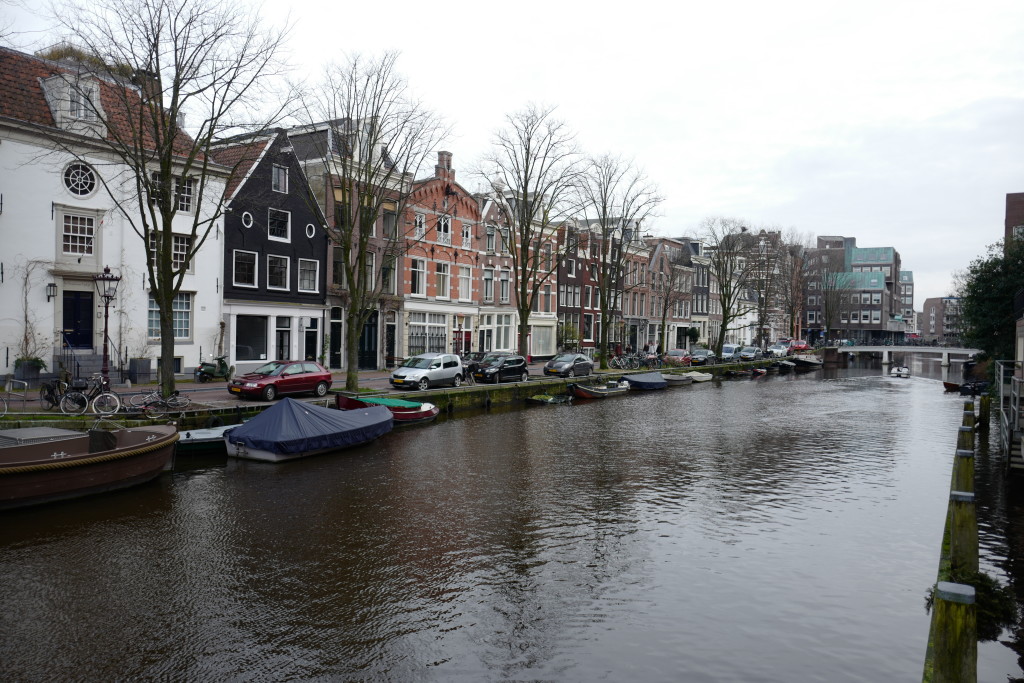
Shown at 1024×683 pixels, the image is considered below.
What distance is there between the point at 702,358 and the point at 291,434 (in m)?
48.2

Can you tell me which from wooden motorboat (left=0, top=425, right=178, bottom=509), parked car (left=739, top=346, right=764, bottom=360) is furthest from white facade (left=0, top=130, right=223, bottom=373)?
parked car (left=739, top=346, right=764, bottom=360)

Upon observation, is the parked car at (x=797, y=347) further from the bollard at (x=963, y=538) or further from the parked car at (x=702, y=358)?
the bollard at (x=963, y=538)

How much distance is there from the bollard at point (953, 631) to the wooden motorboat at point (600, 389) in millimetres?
33109

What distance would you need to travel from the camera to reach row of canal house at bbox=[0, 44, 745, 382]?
26078 mm

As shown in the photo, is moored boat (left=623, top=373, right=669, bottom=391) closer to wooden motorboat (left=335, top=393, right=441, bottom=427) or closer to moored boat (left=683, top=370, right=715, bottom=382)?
moored boat (left=683, top=370, right=715, bottom=382)

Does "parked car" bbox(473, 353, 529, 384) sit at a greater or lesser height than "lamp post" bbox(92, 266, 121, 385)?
lesser

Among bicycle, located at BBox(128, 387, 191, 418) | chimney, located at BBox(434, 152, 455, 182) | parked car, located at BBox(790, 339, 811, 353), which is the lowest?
bicycle, located at BBox(128, 387, 191, 418)

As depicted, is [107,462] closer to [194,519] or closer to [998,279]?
[194,519]

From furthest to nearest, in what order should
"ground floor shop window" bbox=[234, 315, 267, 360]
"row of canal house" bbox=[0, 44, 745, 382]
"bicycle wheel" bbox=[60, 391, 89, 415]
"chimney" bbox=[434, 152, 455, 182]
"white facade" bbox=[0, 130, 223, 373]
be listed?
1. "chimney" bbox=[434, 152, 455, 182]
2. "ground floor shop window" bbox=[234, 315, 267, 360]
3. "row of canal house" bbox=[0, 44, 745, 382]
4. "white facade" bbox=[0, 130, 223, 373]
5. "bicycle wheel" bbox=[60, 391, 89, 415]

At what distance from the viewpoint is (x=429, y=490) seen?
54.0 feet

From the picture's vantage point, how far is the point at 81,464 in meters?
14.4

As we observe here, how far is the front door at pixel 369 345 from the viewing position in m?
40.5

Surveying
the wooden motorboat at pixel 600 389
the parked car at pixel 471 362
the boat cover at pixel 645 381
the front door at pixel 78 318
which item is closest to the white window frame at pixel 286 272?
the front door at pixel 78 318

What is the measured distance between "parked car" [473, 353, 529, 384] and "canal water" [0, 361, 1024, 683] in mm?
15343
